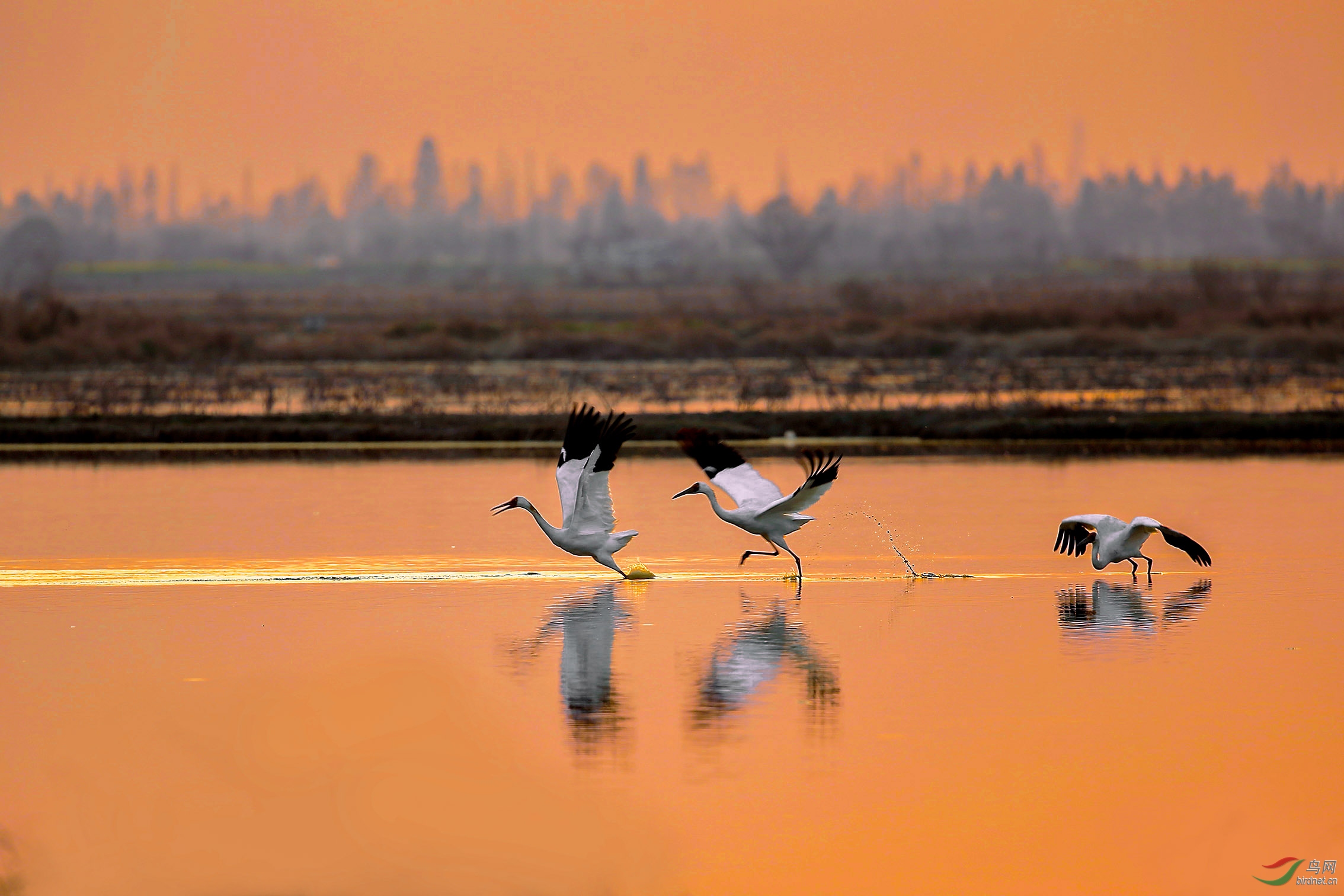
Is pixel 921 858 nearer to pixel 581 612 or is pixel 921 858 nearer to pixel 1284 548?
pixel 581 612

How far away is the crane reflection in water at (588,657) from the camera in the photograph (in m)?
8.84

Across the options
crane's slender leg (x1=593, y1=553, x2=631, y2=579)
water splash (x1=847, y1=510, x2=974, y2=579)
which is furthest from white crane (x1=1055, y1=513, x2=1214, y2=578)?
crane's slender leg (x1=593, y1=553, x2=631, y2=579)

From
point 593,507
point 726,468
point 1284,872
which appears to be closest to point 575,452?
point 593,507

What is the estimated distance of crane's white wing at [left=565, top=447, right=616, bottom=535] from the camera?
12953mm

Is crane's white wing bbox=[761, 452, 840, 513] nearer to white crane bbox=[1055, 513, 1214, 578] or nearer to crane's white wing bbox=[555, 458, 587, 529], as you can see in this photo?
crane's white wing bbox=[555, 458, 587, 529]

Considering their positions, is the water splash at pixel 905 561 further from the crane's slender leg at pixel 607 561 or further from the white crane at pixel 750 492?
the crane's slender leg at pixel 607 561

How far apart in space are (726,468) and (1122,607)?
3.33m

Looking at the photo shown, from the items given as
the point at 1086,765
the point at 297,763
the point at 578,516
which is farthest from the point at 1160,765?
the point at 578,516

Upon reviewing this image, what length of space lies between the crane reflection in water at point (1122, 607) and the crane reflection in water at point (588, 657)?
3.16 meters

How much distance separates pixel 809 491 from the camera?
501 inches

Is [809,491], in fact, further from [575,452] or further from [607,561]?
[575,452]

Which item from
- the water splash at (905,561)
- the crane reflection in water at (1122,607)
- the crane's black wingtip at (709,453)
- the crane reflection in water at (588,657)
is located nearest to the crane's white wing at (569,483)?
the crane reflection in water at (588,657)

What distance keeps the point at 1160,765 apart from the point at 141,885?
4.60 meters

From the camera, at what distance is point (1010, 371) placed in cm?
4103
